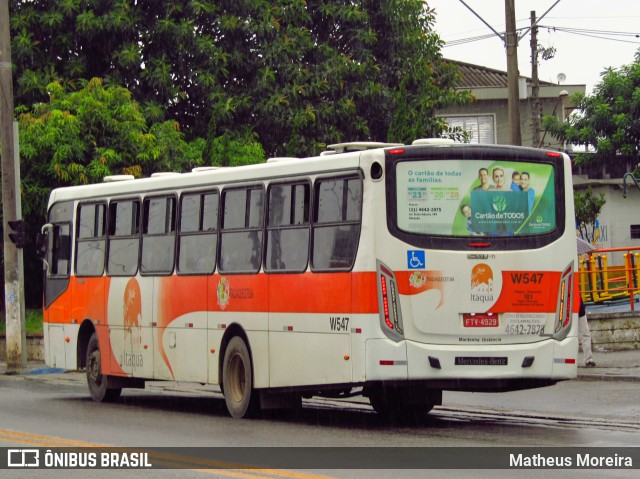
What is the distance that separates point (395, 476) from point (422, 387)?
4.18 m

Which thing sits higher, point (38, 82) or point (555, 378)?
point (38, 82)

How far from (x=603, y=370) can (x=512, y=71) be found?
18.1ft

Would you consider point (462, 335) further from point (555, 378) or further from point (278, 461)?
point (278, 461)

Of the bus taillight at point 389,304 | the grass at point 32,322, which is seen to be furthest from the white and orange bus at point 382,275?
the grass at point 32,322

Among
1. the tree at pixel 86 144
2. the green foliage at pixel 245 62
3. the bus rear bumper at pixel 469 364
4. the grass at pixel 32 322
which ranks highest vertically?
the green foliage at pixel 245 62

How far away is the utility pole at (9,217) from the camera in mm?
27688

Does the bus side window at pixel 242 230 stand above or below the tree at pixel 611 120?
below

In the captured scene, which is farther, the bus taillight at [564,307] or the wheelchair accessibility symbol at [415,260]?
the bus taillight at [564,307]

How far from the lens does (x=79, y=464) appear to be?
11.6 m

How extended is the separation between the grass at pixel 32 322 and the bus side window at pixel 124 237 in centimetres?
1271

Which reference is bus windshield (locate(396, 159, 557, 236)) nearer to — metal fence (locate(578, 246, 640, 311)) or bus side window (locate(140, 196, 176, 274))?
bus side window (locate(140, 196, 176, 274))

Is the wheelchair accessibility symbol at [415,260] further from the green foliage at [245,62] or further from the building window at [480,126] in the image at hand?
the building window at [480,126]

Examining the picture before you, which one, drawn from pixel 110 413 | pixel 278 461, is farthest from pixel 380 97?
pixel 278 461

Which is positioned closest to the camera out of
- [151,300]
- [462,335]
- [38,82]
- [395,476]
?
[395,476]
